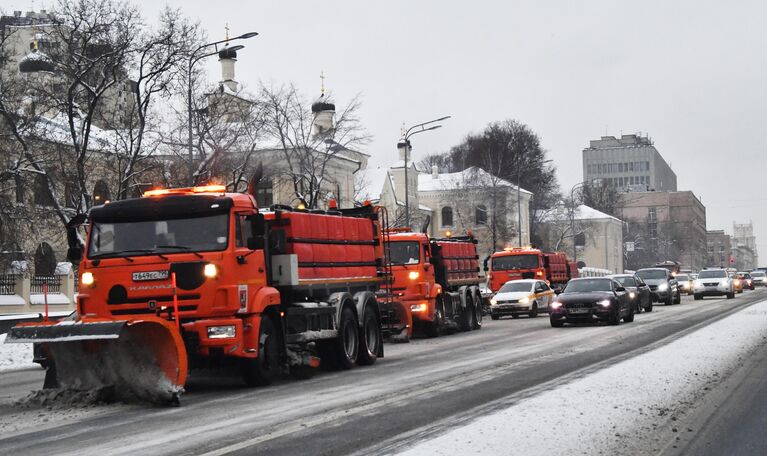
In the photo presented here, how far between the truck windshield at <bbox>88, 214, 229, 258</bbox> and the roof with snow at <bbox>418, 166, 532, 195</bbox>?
2493 inches

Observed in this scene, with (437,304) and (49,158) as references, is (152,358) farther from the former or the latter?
(49,158)

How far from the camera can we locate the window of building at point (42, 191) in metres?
34.5

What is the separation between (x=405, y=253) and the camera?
27.4 meters

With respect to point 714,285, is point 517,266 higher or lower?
higher

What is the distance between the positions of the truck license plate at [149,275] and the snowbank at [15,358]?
9.37 metres

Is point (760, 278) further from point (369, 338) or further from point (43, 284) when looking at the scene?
point (369, 338)

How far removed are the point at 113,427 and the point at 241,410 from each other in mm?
1685

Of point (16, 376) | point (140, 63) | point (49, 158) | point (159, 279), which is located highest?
point (140, 63)

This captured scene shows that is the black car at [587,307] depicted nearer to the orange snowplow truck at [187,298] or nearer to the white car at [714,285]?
the orange snowplow truck at [187,298]

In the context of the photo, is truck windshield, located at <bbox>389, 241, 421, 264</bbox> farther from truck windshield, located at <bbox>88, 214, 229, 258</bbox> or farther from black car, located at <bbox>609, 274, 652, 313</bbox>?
black car, located at <bbox>609, 274, 652, 313</bbox>

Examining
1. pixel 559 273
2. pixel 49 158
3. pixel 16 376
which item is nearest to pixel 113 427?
pixel 16 376

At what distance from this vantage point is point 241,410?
12086 millimetres

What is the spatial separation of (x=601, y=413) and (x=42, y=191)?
1219 inches

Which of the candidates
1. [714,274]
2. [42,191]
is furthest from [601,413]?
[714,274]
